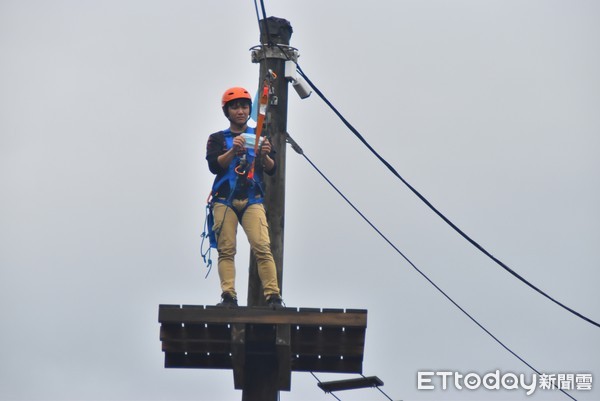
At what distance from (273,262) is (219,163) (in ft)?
3.49

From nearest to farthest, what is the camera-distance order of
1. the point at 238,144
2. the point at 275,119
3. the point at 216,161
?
the point at 238,144
the point at 216,161
the point at 275,119

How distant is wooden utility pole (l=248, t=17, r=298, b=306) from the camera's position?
13.0 meters

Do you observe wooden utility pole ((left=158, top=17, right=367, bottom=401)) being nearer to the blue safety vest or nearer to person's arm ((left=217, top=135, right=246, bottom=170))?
the blue safety vest

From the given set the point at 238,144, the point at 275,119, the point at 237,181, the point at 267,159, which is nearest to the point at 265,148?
the point at 267,159

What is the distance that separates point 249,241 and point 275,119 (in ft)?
4.55

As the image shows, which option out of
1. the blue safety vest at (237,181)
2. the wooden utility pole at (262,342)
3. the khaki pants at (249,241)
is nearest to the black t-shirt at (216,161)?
the blue safety vest at (237,181)

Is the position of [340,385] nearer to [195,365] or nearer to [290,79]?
[195,365]

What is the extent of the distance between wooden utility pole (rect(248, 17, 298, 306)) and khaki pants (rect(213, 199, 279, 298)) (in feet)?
0.94

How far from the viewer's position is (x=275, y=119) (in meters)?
13.4

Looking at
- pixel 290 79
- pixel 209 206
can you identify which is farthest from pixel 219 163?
pixel 290 79

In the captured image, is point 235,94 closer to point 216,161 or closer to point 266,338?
point 216,161

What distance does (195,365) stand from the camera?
1238cm

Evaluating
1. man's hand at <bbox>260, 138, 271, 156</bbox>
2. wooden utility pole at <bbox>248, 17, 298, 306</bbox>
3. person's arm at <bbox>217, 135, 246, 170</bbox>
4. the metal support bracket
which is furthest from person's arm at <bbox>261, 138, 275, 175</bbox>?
the metal support bracket

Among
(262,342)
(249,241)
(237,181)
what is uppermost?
(237,181)
